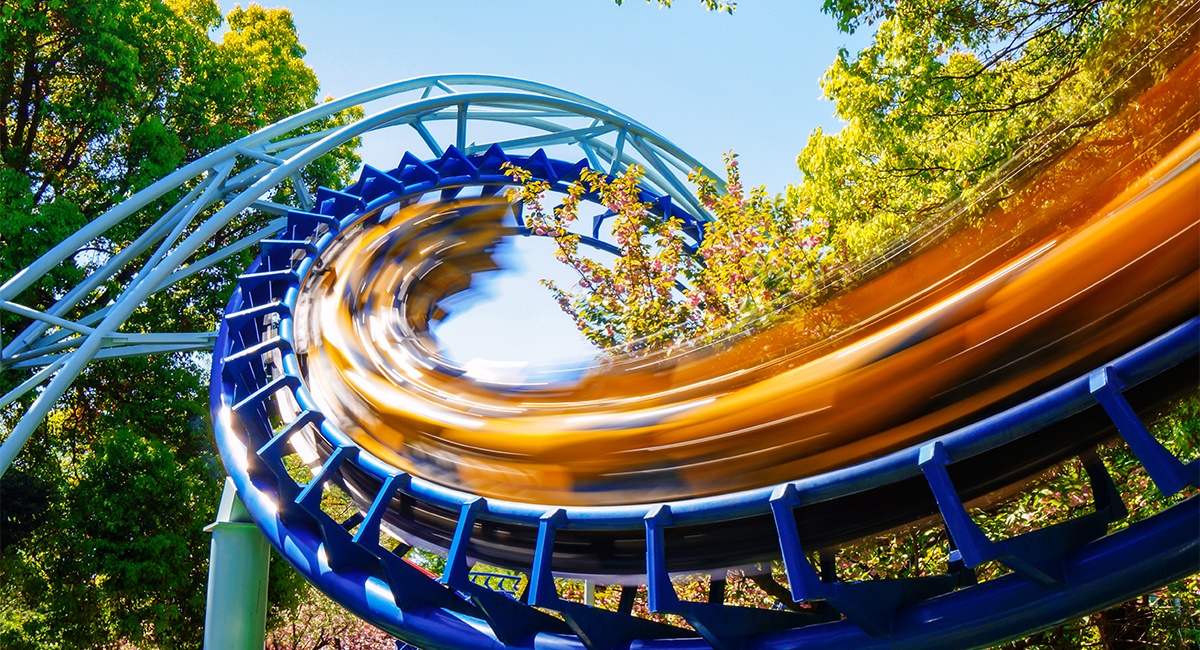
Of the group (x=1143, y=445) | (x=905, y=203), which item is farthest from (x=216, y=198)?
(x=1143, y=445)

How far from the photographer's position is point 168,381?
565 inches

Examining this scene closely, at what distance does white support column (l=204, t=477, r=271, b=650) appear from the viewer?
7094 mm

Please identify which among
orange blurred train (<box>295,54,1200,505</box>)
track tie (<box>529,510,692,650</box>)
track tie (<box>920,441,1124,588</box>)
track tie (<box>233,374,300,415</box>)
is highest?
track tie (<box>233,374,300,415</box>)

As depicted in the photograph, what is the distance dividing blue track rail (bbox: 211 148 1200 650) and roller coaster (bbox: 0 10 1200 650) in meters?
0.01

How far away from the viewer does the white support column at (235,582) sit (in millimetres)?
7094

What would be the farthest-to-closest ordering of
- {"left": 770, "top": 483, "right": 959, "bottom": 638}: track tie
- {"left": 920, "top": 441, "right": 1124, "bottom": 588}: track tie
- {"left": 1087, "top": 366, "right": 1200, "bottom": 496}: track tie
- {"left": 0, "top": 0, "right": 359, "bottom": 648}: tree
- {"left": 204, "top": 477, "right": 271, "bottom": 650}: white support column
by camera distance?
Answer: {"left": 0, "top": 0, "right": 359, "bottom": 648}: tree, {"left": 204, "top": 477, "right": 271, "bottom": 650}: white support column, {"left": 770, "top": 483, "right": 959, "bottom": 638}: track tie, {"left": 920, "top": 441, "right": 1124, "bottom": 588}: track tie, {"left": 1087, "top": 366, "right": 1200, "bottom": 496}: track tie

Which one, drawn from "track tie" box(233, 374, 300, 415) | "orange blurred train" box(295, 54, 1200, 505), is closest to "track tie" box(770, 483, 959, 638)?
"orange blurred train" box(295, 54, 1200, 505)

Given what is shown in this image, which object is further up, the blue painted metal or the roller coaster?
the blue painted metal

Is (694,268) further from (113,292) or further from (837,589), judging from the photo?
(113,292)

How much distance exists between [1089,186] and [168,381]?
13374 millimetres

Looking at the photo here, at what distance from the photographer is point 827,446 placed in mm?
4219

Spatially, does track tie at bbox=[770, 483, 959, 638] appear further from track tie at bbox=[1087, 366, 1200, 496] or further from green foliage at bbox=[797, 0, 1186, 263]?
A: green foliage at bbox=[797, 0, 1186, 263]

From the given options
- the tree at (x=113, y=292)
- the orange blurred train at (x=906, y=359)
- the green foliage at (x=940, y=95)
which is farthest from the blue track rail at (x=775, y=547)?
the tree at (x=113, y=292)

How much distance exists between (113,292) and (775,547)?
12.5m
